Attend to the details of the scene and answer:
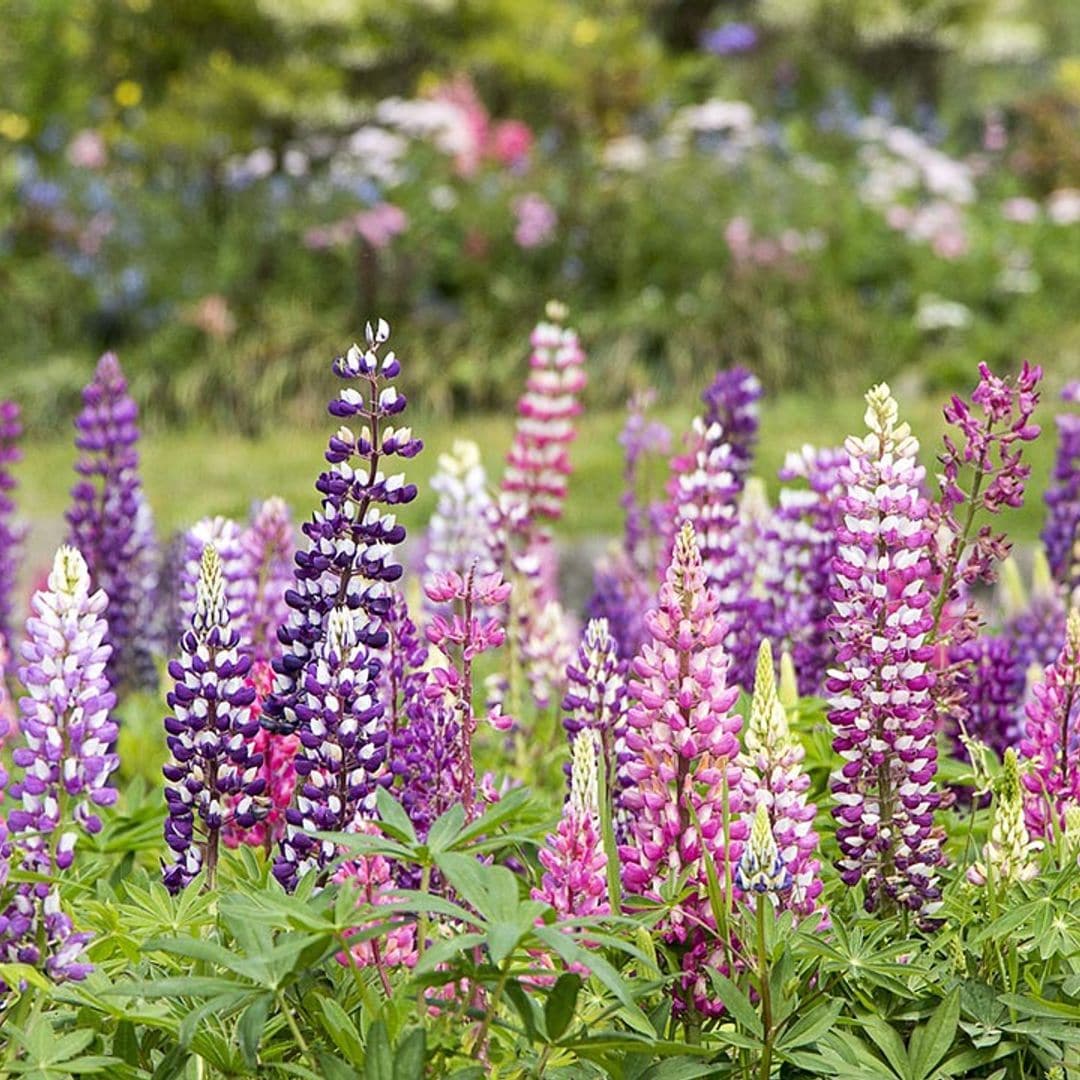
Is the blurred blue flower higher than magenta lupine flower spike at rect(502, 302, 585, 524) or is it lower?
higher

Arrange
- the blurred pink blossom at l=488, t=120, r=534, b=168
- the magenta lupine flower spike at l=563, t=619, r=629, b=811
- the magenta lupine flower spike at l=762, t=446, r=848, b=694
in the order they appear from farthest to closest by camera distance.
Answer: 1. the blurred pink blossom at l=488, t=120, r=534, b=168
2. the magenta lupine flower spike at l=762, t=446, r=848, b=694
3. the magenta lupine flower spike at l=563, t=619, r=629, b=811

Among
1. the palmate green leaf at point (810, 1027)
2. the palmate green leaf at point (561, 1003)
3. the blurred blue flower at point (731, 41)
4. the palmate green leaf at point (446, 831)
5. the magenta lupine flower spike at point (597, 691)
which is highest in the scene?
the blurred blue flower at point (731, 41)

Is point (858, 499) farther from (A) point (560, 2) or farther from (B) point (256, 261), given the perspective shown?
(A) point (560, 2)

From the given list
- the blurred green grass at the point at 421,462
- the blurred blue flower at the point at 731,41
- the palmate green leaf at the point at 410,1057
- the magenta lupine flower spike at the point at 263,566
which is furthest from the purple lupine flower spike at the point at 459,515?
the blurred blue flower at the point at 731,41

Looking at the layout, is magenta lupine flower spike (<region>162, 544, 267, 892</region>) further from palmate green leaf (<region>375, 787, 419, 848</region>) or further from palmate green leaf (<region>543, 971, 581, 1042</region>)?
palmate green leaf (<region>543, 971, 581, 1042</region>)

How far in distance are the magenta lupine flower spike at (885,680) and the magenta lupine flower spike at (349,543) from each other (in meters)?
0.62

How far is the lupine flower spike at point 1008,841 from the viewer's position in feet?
7.59

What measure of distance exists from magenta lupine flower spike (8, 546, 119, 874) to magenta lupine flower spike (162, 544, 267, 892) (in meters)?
0.09

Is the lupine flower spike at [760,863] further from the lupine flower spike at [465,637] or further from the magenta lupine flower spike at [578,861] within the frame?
the lupine flower spike at [465,637]

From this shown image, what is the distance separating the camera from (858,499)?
251 cm

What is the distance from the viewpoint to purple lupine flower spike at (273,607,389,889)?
2348mm

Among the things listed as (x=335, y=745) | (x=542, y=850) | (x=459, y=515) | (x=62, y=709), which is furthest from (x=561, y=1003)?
(x=459, y=515)

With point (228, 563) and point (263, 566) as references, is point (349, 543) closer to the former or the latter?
point (228, 563)

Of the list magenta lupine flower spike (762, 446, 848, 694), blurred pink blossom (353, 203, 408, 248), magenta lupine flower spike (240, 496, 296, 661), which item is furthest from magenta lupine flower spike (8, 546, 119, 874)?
blurred pink blossom (353, 203, 408, 248)
